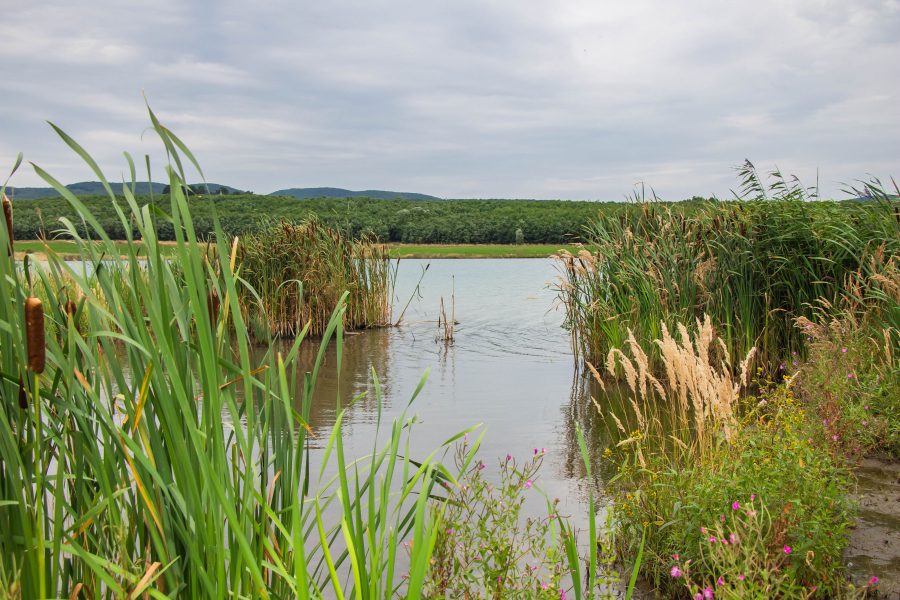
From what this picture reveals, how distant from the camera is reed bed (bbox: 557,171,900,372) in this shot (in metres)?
8.18

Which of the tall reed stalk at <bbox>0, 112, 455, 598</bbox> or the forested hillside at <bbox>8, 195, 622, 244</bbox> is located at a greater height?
the forested hillside at <bbox>8, 195, 622, 244</bbox>

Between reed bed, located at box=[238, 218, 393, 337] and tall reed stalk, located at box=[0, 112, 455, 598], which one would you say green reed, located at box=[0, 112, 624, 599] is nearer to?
tall reed stalk, located at box=[0, 112, 455, 598]

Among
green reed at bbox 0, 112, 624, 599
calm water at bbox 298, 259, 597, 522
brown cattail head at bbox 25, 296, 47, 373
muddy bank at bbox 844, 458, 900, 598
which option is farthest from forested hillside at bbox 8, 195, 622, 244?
brown cattail head at bbox 25, 296, 47, 373

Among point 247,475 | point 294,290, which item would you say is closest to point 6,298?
point 247,475

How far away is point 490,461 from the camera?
6.22 metres

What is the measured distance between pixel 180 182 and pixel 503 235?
4373 cm

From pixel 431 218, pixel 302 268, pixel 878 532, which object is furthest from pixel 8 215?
pixel 431 218

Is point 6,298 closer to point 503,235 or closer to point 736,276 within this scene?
point 736,276

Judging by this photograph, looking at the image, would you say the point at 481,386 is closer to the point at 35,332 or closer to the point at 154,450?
the point at 154,450

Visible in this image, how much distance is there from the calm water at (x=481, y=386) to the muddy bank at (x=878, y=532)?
5.26ft

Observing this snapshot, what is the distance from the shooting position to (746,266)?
344 inches

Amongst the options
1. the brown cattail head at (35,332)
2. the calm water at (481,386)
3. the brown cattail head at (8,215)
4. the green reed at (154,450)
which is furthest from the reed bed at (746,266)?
the brown cattail head at (35,332)

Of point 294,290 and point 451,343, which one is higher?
point 294,290

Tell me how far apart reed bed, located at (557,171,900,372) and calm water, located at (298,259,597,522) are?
137 centimetres
